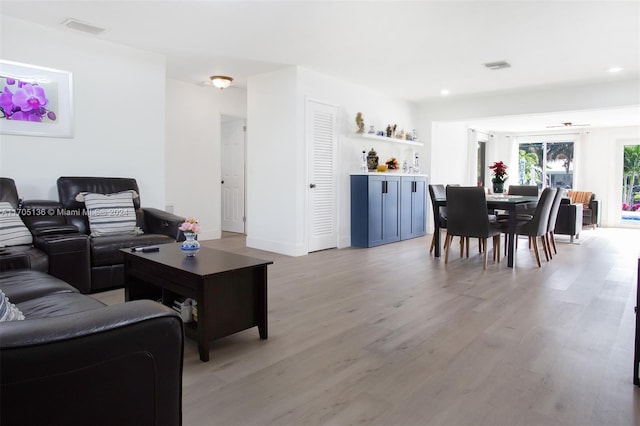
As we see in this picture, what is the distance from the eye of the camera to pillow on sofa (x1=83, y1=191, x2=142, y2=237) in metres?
3.68

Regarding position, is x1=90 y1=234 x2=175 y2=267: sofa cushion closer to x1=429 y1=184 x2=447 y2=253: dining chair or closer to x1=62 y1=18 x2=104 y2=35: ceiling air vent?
x1=62 y1=18 x2=104 y2=35: ceiling air vent

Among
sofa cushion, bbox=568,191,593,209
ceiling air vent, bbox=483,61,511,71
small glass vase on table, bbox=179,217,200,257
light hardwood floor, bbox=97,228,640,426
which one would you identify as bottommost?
light hardwood floor, bbox=97,228,640,426

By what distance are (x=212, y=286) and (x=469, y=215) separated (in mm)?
3284

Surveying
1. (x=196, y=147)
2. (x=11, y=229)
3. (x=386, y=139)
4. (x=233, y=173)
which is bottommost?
(x=11, y=229)

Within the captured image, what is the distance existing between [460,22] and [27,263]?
3836mm

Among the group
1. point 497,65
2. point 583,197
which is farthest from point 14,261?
point 583,197

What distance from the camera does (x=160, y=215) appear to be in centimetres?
404

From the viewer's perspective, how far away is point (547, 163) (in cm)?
1034

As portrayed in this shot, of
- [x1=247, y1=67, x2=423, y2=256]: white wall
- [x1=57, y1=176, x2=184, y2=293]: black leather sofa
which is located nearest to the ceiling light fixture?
[x1=247, y1=67, x2=423, y2=256]: white wall

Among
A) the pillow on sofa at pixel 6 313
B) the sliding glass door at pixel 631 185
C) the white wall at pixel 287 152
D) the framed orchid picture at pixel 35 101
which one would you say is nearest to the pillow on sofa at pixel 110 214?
the framed orchid picture at pixel 35 101

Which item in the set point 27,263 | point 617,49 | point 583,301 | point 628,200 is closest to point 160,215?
point 27,263

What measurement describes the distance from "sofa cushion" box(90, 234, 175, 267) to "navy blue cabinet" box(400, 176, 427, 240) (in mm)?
3879

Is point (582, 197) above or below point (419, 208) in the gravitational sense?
above

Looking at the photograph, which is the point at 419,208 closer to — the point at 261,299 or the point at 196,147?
the point at 196,147
